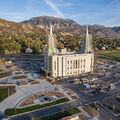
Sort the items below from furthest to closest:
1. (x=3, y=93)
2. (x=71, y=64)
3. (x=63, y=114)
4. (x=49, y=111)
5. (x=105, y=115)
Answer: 1. (x=71, y=64)
2. (x=3, y=93)
3. (x=49, y=111)
4. (x=105, y=115)
5. (x=63, y=114)

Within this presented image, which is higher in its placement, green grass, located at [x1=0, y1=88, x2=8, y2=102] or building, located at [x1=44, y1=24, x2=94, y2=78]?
building, located at [x1=44, y1=24, x2=94, y2=78]

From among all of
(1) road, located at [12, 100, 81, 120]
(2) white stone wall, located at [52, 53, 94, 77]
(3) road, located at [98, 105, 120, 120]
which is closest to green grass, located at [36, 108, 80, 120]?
(1) road, located at [12, 100, 81, 120]

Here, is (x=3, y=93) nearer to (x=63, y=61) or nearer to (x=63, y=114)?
(x=63, y=114)

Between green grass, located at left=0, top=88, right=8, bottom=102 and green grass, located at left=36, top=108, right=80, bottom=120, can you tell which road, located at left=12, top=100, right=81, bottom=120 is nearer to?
green grass, located at left=36, top=108, right=80, bottom=120

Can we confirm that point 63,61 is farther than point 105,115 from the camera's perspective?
Yes

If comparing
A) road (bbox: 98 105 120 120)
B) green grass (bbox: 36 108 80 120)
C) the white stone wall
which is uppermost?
the white stone wall

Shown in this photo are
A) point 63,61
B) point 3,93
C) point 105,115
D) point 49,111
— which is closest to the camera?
point 105,115

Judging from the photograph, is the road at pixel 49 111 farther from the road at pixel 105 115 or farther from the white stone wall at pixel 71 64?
the white stone wall at pixel 71 64

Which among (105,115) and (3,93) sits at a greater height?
(3,93)

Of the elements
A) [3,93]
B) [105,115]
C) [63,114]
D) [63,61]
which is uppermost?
[63,61]

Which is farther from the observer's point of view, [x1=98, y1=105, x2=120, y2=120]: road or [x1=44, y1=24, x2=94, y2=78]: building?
[x1=44, y1=24, x2=94, y2=78]: building

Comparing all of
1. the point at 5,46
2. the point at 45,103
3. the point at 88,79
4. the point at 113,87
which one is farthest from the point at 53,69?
the point at 5,46

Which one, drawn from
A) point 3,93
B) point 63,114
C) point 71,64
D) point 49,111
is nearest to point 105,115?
point 63,114
